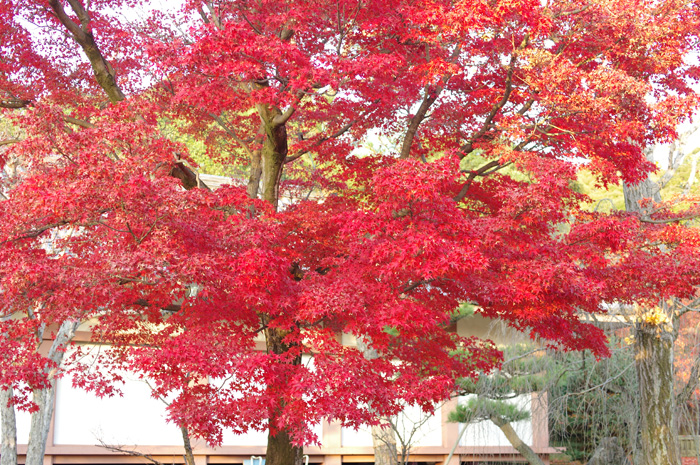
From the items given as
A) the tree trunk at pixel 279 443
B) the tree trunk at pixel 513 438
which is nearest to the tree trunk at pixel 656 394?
the tree trunk at pixel 513 438

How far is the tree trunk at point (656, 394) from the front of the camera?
33.3 feet

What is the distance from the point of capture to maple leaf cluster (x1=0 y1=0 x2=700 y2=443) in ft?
20.4

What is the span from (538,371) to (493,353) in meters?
3.65

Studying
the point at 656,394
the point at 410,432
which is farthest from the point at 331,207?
the point at 410,432

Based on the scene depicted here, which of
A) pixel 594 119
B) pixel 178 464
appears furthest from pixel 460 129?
pixel 178 464

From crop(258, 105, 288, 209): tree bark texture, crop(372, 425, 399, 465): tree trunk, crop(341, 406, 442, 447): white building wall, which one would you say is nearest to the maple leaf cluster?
crop(258, 105, 288, 209): tree bark texture

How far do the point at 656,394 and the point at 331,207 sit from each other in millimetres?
6187

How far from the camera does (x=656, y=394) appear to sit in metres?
10.4

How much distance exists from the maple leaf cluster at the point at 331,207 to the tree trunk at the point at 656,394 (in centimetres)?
215

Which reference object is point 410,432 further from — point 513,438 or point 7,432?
point 7,432

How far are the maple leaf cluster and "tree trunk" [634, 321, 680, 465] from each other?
2149mm

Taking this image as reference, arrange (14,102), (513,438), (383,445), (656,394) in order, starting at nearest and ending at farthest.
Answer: (14,102)
(656,394)
(383,445)
(513,438)

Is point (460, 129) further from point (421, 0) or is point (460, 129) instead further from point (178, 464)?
point (178, 464)

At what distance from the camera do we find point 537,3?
7.21 meters
